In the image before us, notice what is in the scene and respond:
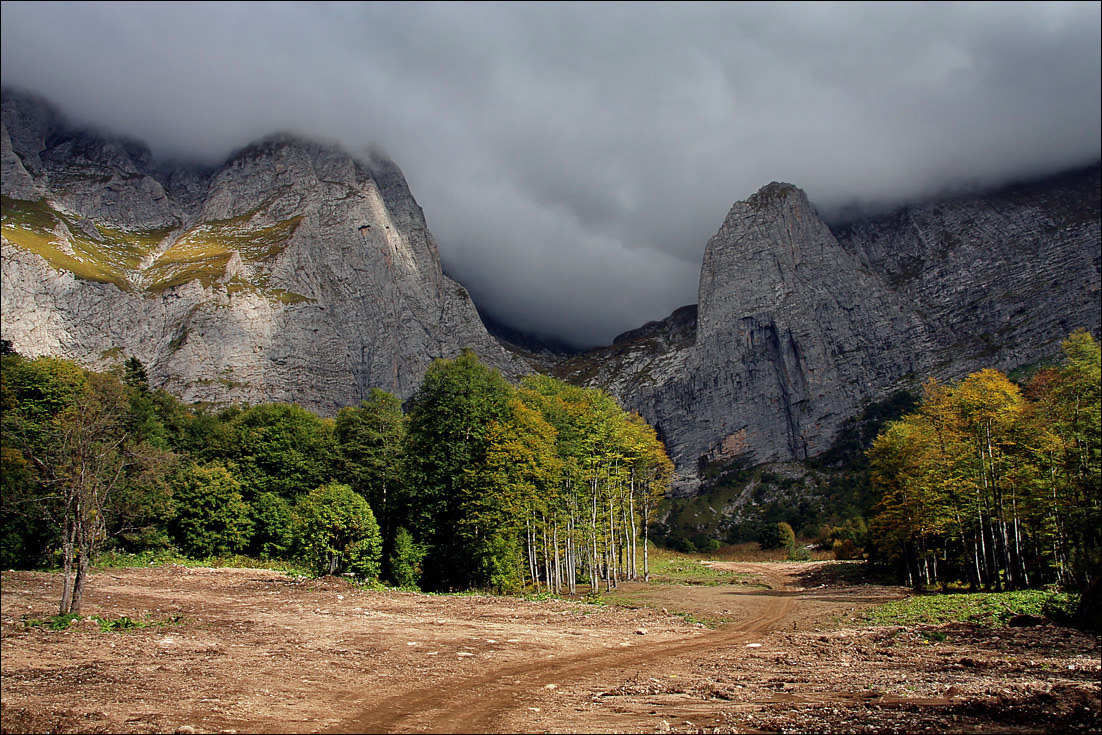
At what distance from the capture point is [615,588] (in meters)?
37.7

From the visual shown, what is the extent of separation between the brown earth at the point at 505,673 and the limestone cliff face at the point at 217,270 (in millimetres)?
126850

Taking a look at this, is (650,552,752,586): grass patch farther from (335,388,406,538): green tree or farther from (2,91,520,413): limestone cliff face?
(2,91,520,413): limestone cliff face

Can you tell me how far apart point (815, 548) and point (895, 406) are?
279 ft

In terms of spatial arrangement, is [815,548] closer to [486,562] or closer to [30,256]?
[486,562]

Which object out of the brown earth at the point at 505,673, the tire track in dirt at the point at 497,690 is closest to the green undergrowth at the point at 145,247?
the brown earth at the point at 505,673

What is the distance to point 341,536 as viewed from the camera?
1252 inches

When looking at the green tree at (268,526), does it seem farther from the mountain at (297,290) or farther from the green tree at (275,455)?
the mountain at (297,290)

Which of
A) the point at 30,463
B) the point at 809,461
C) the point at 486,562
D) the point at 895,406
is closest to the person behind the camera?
the point at 30,463

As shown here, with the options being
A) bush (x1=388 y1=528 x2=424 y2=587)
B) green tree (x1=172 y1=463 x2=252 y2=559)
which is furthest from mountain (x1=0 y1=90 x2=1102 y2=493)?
bush (x1=388 y1=528 x2=424 y2=587)

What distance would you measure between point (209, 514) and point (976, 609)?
48048mm

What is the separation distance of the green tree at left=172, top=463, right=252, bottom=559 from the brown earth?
2412 centimetres

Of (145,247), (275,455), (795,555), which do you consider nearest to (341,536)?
(275,455)

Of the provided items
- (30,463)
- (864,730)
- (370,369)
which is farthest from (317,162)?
(864,730)

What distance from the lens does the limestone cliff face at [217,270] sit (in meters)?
126
